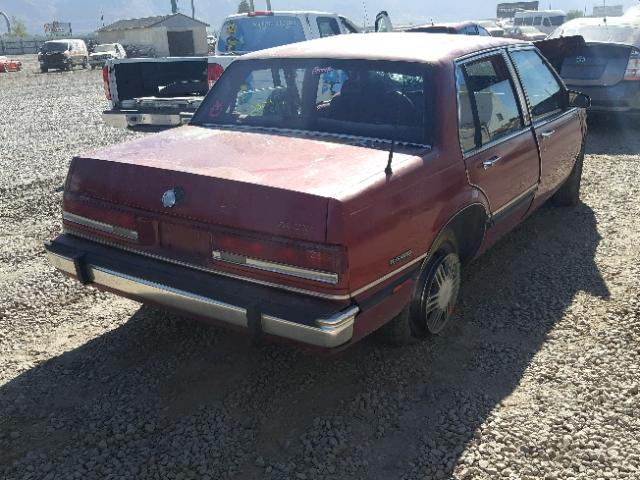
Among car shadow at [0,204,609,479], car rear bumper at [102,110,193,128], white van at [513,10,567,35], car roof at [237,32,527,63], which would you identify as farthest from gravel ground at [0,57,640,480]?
white van at [513,10,567,35]

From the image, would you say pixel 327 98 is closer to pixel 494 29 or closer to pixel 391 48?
pixel 391 48

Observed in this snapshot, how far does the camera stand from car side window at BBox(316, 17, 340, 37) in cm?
1006

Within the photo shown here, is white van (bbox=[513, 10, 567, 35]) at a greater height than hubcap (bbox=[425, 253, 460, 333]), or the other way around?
A: white van (bbox=[513, 10, 567, 35])

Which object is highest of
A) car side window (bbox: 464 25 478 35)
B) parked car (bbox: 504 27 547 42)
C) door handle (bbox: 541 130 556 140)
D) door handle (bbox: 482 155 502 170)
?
parked car (bbox: 504 27 547 42)

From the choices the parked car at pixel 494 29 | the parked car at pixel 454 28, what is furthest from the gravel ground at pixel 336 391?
the parked car at pixel 494 29

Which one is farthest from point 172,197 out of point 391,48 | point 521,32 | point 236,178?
point 521,32

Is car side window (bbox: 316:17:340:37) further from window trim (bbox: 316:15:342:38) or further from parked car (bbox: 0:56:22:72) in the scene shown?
parked car (bbox: 0:56:22:72)

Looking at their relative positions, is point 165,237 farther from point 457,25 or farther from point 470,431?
point 457,25

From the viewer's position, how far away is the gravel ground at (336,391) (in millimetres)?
2811

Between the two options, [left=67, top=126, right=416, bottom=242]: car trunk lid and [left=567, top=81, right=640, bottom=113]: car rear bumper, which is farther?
[left=567, top=81, right=640, bottom=113]: car rear bumper

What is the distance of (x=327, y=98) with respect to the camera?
384 cm

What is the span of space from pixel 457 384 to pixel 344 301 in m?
0.98

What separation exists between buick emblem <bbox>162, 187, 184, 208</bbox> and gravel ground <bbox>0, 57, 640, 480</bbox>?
1002mm

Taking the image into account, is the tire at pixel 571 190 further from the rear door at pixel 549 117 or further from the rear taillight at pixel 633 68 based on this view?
the rear taillight at pixel 633 68
